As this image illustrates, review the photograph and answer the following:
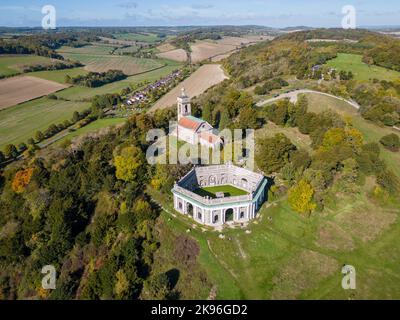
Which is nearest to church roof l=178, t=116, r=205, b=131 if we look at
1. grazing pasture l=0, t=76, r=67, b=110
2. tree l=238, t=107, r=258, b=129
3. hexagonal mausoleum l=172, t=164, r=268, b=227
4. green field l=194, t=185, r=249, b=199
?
tree l=238, t=107, r=258, b=129

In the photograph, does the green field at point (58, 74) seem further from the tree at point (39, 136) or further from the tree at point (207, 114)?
the tree at point (207, 114)

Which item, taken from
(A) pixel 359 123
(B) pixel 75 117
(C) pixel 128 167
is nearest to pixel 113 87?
(B) pixel 75 117

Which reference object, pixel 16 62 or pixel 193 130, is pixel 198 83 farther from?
A: pixel 16 62

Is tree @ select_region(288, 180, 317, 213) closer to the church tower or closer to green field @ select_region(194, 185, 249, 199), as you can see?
green field @ select_region(194, 185, 249, 199)

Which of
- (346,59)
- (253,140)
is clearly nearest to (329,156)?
(253,140)
